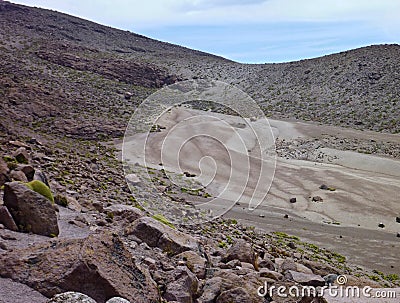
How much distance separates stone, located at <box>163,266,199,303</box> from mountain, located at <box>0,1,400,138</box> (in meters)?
17.6

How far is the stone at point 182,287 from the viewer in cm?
666

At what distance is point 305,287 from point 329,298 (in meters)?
0.70

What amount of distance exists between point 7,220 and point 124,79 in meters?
44.3

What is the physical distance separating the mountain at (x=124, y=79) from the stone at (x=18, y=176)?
12864 mm

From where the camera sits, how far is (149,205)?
50.2 feet

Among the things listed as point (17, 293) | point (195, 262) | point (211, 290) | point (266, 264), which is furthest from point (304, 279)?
point (17, 293)

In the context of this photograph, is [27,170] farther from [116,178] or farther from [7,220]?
[116,178]

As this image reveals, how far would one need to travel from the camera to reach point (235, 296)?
6.71 metres

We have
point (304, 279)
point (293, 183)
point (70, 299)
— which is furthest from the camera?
point (293, 183)

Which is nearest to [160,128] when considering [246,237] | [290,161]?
[290,161]

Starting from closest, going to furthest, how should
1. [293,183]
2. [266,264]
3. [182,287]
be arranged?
[182,287], [266,264], [293,183]

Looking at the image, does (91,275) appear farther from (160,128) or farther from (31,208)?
(160,128)

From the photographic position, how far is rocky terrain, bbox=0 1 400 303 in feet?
20.7

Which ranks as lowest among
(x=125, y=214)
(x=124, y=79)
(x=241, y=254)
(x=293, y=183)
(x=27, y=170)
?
(x=293, y=183)
